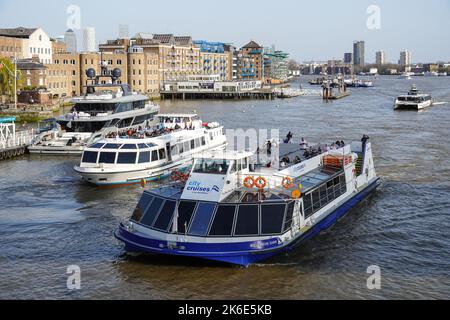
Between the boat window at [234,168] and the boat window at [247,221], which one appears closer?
the boat window at [247,221]

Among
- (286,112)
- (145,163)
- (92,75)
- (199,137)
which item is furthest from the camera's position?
(286,112)

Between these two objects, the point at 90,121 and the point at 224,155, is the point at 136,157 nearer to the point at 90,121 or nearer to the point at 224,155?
the point at 224,155

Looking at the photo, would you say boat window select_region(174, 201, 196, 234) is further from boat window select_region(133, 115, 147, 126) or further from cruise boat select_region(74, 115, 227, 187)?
boat window select_region(133, 115, 147, 126)

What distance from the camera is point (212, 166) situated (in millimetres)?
18359

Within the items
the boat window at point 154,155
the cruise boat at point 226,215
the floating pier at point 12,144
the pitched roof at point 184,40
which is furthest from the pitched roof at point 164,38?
the cruise boat at point 226,215

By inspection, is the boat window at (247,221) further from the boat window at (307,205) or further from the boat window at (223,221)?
the boat window at (307,205)

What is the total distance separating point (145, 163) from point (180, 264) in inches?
486

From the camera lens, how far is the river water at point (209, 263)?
51.6ft

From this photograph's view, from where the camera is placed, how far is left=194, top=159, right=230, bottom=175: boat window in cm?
1825

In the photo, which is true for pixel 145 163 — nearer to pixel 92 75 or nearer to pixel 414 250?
pixel 414 250

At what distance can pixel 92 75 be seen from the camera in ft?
155

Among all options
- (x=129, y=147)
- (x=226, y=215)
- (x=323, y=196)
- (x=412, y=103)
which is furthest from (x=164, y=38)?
(x=226, y=215)

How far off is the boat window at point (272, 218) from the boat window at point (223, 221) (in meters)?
0.90
